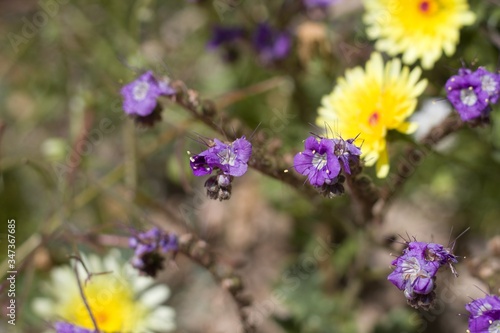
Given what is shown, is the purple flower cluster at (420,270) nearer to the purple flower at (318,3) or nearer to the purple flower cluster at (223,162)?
the purple flower cluster at (223,162)

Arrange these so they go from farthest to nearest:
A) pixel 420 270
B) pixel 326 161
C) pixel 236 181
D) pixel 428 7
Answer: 1. pixel 236 181
2. pixel 428 7
3. pixel 326 161
4. pixel 420 270

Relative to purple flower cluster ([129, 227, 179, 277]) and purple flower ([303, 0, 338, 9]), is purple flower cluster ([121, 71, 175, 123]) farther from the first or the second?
purple flower ([303, 0, 338, 9])

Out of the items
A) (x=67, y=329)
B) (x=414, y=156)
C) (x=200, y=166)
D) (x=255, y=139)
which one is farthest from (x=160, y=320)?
(x=414, y=156)

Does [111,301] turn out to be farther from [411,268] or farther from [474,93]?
[474,93]

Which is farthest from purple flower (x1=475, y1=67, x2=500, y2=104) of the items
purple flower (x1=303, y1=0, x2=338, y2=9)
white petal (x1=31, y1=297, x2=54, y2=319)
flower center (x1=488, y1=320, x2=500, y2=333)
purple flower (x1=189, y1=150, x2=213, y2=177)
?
white petal (x1=31, y1=297, x2=54, y2=319)

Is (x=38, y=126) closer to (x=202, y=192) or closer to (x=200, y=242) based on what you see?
(x=202, y=192)

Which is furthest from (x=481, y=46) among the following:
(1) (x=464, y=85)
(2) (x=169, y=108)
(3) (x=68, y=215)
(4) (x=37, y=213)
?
(4) (x=37, y=213)

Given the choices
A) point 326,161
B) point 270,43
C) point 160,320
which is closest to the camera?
point 326,161
